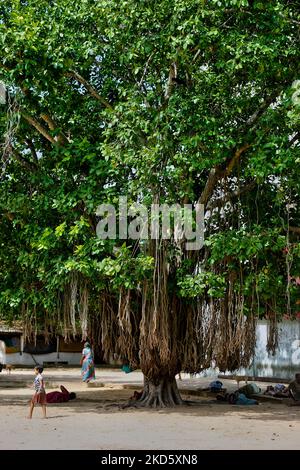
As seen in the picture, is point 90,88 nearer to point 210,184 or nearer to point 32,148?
point 32,148

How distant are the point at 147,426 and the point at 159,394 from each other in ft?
9.96

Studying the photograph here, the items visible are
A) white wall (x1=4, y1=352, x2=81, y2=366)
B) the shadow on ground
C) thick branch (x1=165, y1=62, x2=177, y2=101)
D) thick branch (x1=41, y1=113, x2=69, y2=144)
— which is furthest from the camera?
white wall (x1=4, y1=352, x2=81, y2=366)

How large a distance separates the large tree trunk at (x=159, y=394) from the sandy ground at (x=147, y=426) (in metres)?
0.47

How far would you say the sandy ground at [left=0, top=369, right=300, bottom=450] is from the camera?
32.7 feet

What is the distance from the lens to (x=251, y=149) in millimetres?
13438

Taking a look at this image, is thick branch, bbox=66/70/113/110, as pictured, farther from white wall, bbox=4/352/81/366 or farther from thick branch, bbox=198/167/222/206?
white wall, bbox=4/352/81/366

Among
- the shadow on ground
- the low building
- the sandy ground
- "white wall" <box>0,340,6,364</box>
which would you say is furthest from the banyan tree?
"white wall" <box>0,340,6,364</box>

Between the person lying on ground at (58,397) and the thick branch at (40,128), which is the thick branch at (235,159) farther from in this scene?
the person lying on ground at (58,397)

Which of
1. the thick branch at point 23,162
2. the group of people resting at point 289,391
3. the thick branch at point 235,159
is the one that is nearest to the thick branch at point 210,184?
the thick branch at point 235,159

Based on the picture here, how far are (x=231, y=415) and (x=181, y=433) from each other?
301 centimetres

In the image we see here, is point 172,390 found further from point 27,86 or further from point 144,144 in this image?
point 27,86

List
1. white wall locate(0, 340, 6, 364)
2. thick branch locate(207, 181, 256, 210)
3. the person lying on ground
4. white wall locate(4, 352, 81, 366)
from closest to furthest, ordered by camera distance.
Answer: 1. thick branch locate(207, 181, 256, 210)
2. the person lying on ground
3. white wall locate(0, 340, 6, 364)
4. white wall locate(4, 352, 81, 366)

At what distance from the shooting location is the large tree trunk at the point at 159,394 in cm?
1484

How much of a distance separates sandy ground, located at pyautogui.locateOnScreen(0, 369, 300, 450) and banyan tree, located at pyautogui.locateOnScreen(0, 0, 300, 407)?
115 centimetres
